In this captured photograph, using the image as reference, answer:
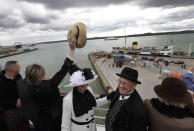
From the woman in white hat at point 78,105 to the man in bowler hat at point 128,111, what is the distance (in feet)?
1.15

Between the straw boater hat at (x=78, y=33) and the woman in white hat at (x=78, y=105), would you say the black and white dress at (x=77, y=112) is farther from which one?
the straw boater hat at (x=78, y=33)

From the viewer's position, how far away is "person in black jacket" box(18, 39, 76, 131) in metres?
1.41

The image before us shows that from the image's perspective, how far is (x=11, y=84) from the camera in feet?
6.00

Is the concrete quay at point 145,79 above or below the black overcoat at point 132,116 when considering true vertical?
below

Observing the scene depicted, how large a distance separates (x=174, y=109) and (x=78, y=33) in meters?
1.50

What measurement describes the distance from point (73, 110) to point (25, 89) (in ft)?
2.37

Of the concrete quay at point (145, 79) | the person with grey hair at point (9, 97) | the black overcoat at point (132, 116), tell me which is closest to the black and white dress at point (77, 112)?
the black overcoat at point (132, 116)

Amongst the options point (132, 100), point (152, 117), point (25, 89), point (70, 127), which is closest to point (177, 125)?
point (152, 117)

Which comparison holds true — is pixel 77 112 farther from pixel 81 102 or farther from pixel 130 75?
pixel 130 75

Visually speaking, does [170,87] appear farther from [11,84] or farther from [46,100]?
[11,84]

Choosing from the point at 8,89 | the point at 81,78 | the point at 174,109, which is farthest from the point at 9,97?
the point at 174,109

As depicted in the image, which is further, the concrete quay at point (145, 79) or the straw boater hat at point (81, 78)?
the concrete quay at point (145, 79)

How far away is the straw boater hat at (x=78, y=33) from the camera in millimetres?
1534

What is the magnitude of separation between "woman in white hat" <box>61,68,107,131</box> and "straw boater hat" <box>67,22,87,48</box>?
41cm
